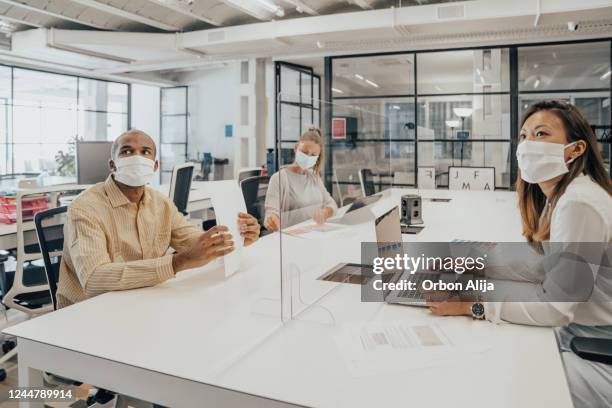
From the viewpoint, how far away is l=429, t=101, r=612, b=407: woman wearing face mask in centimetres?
123

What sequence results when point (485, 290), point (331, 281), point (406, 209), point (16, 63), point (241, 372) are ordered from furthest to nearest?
point (16, 63) → point (406, 209) → point (331, 281) → point (485, 290) → point (241, 372)

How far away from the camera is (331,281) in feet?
5.52

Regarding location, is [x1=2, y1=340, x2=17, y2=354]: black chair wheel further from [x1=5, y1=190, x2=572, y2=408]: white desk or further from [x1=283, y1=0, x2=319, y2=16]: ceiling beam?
[x1=283, y1=0, x2=319, y2=16]: ceiling beam

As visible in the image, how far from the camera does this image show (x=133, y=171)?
1.86 meters

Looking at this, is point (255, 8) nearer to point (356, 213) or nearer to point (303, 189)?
point (356, 213)

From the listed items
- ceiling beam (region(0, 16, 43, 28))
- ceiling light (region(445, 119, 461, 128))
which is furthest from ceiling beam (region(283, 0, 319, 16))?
ceiling beam (region(0, 16, 43, 28))

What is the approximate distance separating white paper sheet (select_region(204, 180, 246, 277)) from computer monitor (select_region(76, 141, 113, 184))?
2759mm

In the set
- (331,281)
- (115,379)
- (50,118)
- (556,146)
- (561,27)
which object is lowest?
(115,379)

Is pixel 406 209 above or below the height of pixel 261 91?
below

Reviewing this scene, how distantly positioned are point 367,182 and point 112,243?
102cm

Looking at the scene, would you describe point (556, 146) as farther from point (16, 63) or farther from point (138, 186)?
point (16, 63)

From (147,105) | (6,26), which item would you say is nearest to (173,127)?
(147,105)

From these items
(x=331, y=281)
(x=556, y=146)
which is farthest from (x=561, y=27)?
(x=331, y=281)

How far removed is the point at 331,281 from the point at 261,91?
695cm
